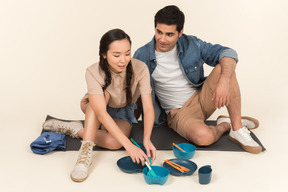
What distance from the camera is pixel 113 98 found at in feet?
10.8

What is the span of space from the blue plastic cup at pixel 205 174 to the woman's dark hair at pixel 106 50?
31.8 inches

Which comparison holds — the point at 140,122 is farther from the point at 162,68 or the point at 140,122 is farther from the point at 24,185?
the point at 24,185

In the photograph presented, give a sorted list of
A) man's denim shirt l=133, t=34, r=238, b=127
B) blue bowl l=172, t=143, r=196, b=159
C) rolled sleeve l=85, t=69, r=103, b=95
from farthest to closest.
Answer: man's denim shirt l=133, t=34, r=238, b=127, blue bowl l=172, t=143, r=196, b=159, rolled sleeve l=85, t=69, r=103, b=95

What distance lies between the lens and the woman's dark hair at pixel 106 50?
2969mm

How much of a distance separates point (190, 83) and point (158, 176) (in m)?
1.06

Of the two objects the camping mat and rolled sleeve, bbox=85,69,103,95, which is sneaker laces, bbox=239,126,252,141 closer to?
the camping mat

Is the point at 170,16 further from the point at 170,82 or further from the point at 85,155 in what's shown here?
the point at 85,155

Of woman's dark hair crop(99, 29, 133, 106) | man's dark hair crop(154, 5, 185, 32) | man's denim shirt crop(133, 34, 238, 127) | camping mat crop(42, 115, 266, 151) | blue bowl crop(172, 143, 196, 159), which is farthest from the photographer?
man's denim shirt crop(133, 34, 238, 127)

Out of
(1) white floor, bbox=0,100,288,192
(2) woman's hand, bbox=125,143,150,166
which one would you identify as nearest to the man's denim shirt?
(1) white floor, bbox=0,100,288,192

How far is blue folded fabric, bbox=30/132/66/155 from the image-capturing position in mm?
3303

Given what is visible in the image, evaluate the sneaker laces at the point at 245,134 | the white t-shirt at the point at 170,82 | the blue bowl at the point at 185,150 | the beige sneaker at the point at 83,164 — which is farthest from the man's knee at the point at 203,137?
the beige sneaker at the point at 83,164

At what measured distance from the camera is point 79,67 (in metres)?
4.98

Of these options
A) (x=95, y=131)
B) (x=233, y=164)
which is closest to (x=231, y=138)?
(x=233, y=164)

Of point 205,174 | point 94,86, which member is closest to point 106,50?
point 94,86
